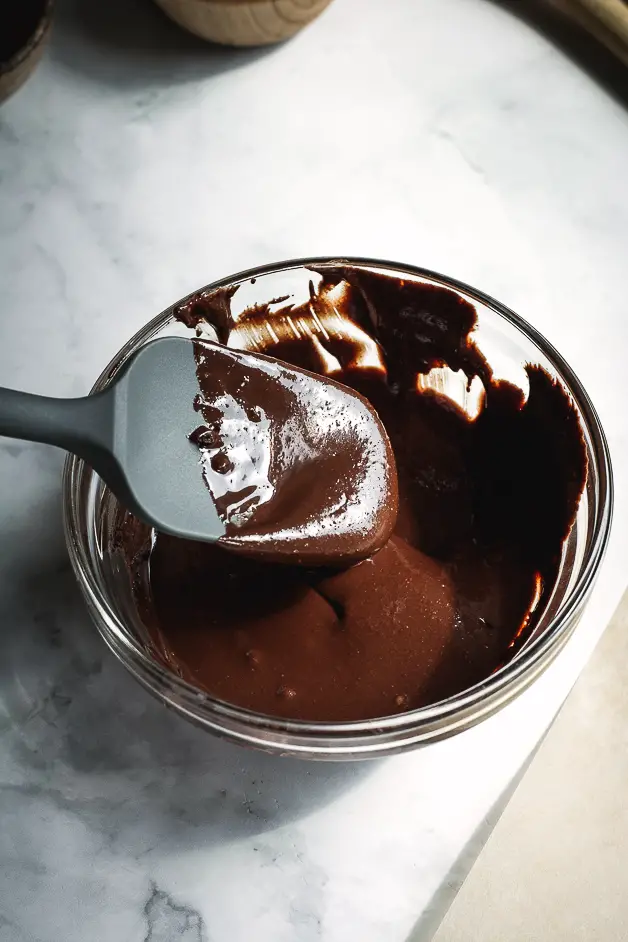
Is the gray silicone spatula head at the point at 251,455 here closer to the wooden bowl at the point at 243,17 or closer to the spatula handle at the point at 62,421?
the spatula handle at the point at 62,421

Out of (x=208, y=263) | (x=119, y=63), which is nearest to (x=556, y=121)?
(x=208, y=263)

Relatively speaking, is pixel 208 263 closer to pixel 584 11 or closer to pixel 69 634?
pixel 69 634

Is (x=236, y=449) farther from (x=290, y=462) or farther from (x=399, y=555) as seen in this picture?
(x=399, y=555)

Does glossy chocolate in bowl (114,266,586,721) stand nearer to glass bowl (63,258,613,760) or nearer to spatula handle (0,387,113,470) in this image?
glass bowl (63,258,613,760)

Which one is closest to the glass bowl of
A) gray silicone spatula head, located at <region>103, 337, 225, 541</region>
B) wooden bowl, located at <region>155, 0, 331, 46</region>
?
Answer: gray silicone spatula head, located at <region>103, 337, 225, 541</region>

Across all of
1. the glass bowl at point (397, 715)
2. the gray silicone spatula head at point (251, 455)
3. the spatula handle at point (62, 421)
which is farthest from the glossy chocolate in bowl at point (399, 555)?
the spatula handle at point (62, 421)

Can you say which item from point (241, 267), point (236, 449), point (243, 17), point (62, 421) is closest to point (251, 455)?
point (236, 449)
